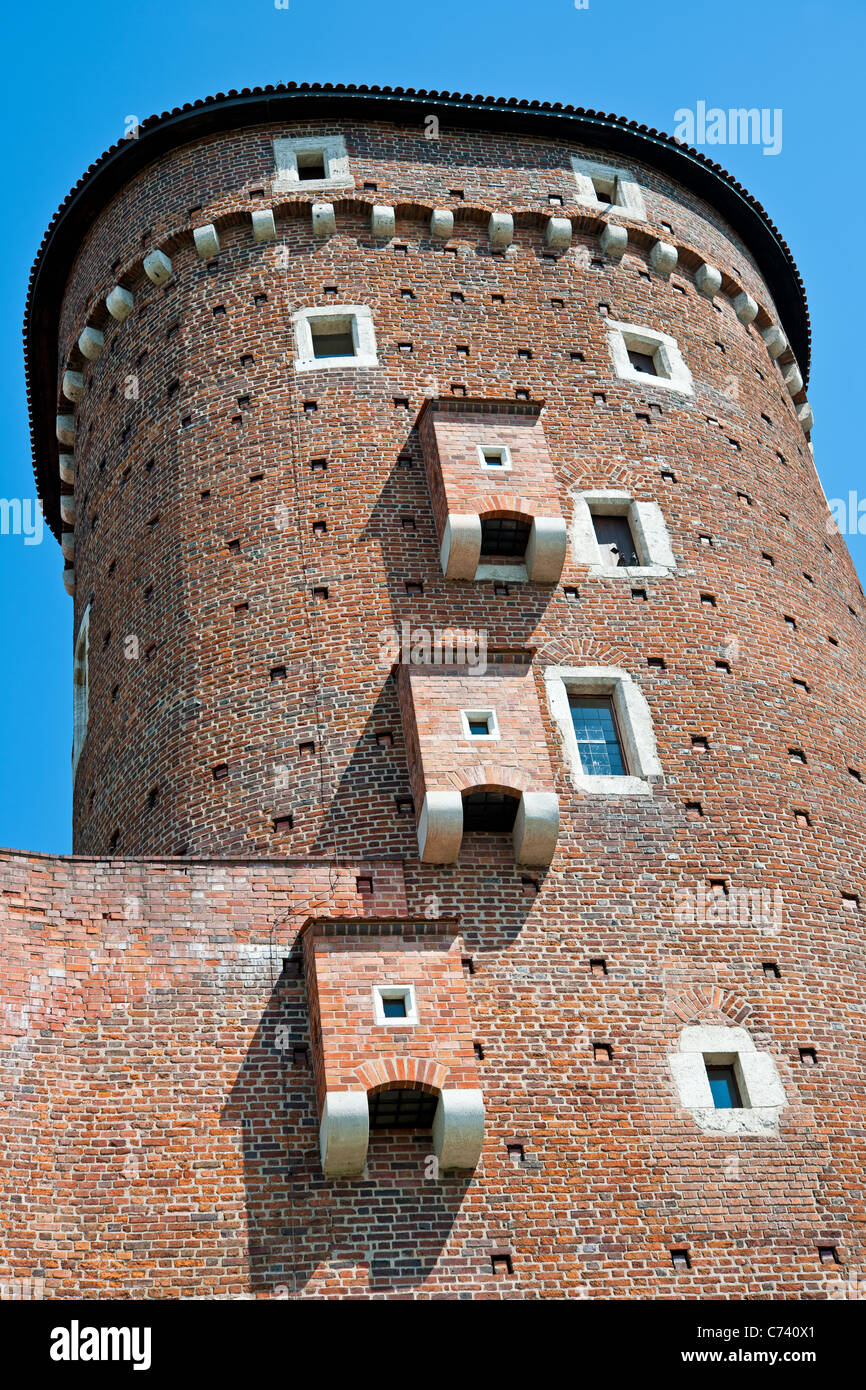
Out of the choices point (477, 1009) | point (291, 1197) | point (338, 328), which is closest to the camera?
point (291, 1197)

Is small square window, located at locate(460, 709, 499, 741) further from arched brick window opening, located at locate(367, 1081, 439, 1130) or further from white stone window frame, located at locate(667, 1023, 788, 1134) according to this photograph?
arched brick window opening, located at locate(367, 1081, 439, 1130)

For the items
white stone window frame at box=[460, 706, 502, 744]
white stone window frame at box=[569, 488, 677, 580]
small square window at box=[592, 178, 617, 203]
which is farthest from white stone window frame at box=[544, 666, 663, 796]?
small square window at box=[592, 178, 617, 203]

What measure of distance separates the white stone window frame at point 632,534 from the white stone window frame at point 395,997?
23.2ft

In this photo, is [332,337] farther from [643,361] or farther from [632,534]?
[632,534]

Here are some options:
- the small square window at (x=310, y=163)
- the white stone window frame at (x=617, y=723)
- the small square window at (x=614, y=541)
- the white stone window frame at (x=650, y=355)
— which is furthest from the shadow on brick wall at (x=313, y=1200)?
the small square window at (x=310, y=163)

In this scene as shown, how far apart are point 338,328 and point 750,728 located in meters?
8.32

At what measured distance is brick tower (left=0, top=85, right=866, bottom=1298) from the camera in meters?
17.5

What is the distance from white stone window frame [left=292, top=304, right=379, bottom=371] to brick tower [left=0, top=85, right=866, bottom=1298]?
0.29 ft

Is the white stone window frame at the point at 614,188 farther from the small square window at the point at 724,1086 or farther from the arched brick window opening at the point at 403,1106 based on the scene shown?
the arched brick window opening at the point at 403,1106

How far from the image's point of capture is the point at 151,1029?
1820 cm

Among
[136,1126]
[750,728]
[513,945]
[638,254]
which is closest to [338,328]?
[638,254]
